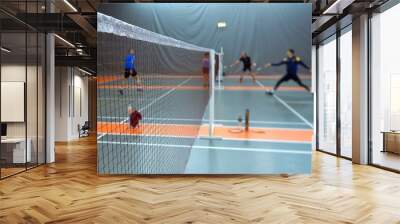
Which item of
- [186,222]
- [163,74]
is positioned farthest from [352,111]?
[186,222]

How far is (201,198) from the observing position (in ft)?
15.8

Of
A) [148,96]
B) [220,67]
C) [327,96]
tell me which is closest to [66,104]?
[148,96]

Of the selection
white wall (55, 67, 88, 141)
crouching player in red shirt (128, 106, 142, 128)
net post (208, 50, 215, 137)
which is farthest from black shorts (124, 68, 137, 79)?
white wall (55, 67, 88, 141)

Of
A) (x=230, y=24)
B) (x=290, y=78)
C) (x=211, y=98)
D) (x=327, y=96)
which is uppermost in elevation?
(x=230, y=24)

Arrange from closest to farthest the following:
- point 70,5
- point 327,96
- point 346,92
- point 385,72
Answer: point 70,5, point 385,72, point 346,92, point 327,96

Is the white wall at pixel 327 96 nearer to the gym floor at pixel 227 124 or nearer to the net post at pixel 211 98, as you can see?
the gym floor at pixel 227 124

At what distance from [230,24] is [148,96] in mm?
1847

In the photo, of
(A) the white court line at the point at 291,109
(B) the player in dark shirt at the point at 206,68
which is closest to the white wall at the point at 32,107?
(B) the player in dark shirt at the point at 206,68

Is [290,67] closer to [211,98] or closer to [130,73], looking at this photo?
[211,98]

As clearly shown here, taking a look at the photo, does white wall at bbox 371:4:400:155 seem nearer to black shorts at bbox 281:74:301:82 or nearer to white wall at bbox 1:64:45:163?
black shorts at bbox 281:74:301:82

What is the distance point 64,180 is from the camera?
607 cm

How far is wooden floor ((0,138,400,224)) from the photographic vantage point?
3928 mm

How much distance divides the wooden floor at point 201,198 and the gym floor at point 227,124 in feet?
0.98

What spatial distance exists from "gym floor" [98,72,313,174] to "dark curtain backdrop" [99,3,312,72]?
1.65ft
